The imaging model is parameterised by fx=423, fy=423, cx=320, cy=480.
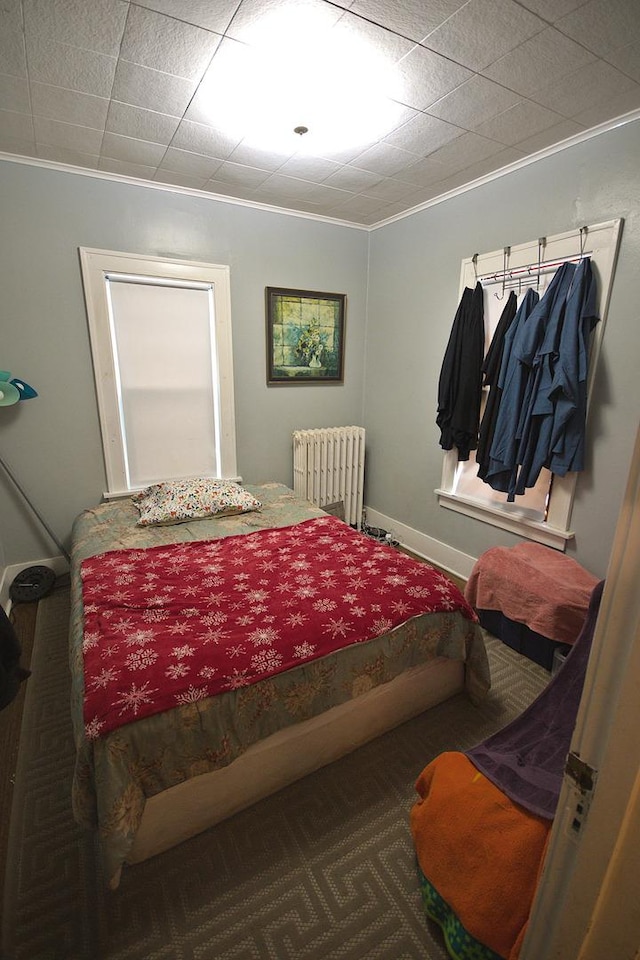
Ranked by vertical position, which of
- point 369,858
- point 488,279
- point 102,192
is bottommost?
point 369,858

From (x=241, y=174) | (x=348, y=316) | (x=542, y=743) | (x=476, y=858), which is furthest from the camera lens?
(x=348, y=316)

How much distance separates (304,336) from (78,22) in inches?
85.4

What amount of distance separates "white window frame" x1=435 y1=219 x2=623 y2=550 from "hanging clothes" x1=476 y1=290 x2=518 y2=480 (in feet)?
0.68

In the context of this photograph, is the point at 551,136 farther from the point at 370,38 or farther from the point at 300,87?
the point at 300,87

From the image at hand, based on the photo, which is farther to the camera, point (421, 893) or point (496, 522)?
point (496, 522)

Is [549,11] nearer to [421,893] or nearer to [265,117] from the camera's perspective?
[265,117]

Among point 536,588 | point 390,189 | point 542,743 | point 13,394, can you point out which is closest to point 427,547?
point 536,588

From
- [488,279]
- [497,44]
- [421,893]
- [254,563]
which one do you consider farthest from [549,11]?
[421,893]

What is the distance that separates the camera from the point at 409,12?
4.50 ft

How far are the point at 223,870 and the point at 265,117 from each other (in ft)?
9.77

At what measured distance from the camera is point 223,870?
1.33 m

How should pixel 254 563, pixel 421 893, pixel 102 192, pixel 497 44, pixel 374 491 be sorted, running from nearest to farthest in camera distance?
pixel 421 893
pixel 497 44
pixel 254 563
pixel 102 192
pixel 374 491

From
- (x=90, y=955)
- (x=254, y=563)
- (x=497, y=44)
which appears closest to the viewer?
(x=90, y=955)

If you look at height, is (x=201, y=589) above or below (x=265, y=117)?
below
